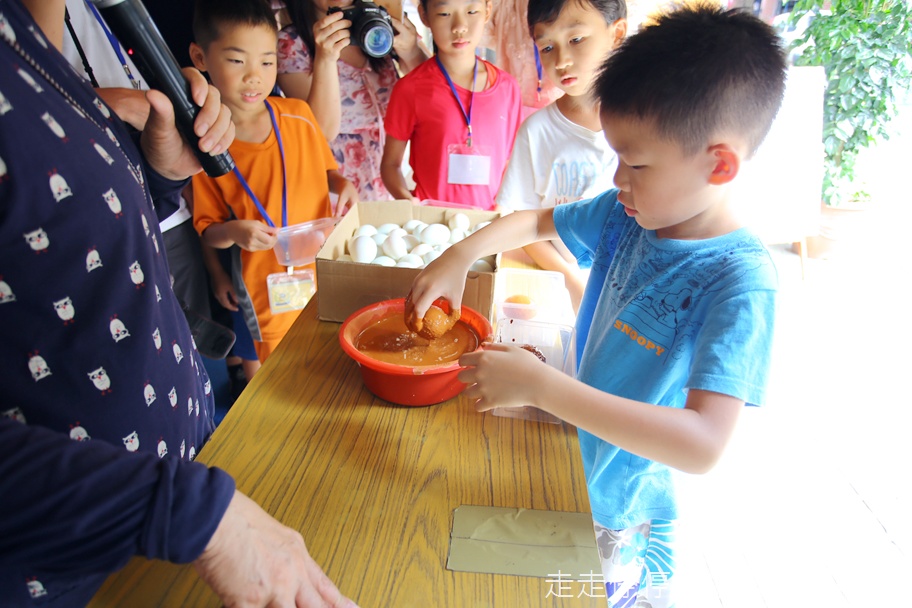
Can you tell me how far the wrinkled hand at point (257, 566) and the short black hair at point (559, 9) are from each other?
1505mm

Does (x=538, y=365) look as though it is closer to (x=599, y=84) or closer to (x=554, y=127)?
(x=599, y=84)

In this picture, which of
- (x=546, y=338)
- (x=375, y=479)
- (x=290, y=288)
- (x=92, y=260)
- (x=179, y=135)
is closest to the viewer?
(x=92, y=260)

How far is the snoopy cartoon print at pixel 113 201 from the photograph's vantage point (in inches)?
28.0

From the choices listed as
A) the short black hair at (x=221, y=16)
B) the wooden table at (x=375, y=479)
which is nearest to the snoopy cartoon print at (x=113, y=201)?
the wooden table at (x=375, y=479)

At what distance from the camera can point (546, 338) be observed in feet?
3.63

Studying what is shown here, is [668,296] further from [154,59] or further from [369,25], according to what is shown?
[369,25]

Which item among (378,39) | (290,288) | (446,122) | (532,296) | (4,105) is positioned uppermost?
(378,39)

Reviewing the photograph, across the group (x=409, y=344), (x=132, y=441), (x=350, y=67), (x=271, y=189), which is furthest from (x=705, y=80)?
(x=350, y=67)

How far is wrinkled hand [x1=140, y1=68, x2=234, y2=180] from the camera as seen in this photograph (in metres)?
0.94

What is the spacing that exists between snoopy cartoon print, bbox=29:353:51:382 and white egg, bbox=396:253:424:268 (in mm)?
715

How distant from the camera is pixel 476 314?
3.46 feet

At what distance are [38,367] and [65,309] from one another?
0.07 meters

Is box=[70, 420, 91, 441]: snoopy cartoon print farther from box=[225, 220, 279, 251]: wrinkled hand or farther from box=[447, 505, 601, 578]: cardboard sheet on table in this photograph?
box=[225, 220, 279, 251]: wrinkled hand

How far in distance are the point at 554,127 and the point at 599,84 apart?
3.06 ft
